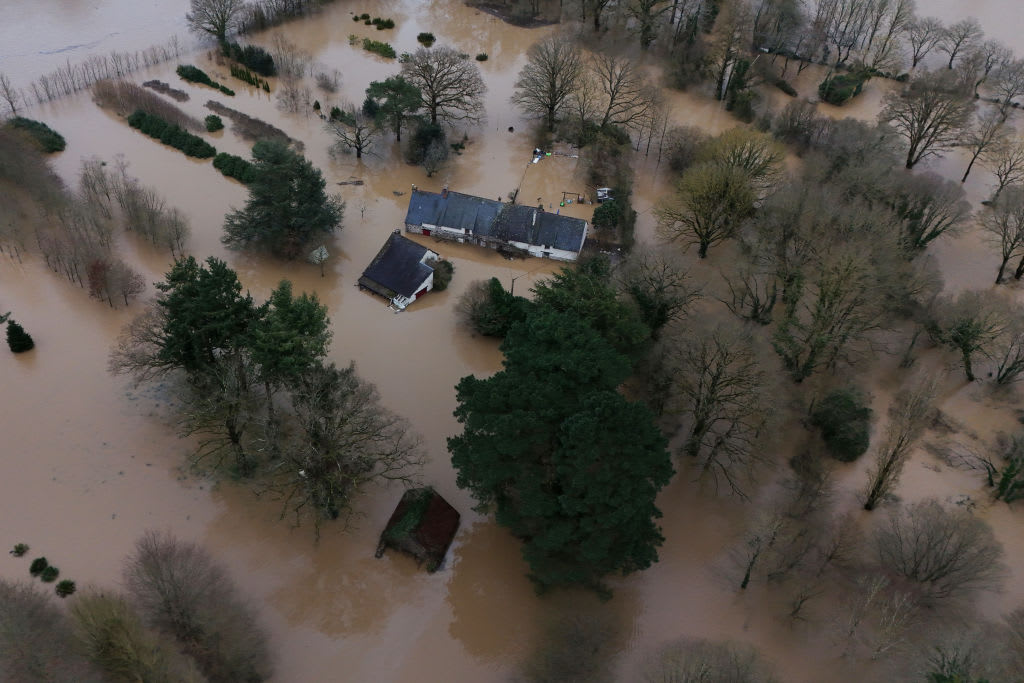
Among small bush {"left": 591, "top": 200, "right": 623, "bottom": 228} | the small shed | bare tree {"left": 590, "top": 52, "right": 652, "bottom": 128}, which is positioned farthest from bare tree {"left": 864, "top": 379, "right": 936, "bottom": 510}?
bare tree {"left": 590, "top": 52, "right": 652, "bottom": 128}

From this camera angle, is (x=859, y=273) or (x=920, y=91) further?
(x=920, y=91)

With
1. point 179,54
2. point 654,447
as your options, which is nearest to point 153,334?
→ point 654,447

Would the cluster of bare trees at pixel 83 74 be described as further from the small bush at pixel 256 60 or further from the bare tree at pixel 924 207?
the bare tree at pixel 924 207

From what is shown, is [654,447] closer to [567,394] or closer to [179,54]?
[567,394]

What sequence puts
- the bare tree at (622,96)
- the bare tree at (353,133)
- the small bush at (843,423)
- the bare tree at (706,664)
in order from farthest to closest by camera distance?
the bare tree at (622,96) < the bare tree at (353,133) < the small bush at (843,423) < the bare tree at (706,664)

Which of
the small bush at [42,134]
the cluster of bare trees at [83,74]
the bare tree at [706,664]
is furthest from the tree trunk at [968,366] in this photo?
the cluster of bare trees at [83,74]

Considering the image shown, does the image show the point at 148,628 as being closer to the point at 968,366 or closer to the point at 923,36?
the point at 968,366
